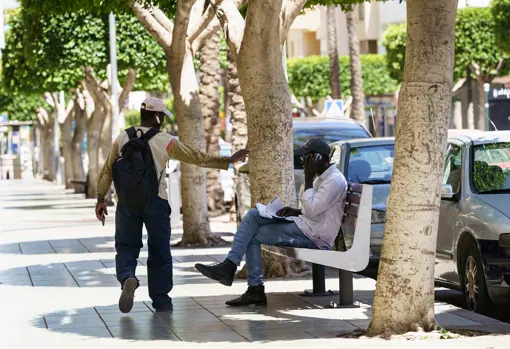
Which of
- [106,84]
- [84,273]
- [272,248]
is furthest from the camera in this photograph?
[106,84]

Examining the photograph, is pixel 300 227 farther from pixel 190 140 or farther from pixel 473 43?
pixel 473 43

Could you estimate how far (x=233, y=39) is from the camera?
13859 mm

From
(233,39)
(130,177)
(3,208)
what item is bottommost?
(3,208)

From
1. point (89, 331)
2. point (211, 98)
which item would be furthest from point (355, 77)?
point (89, 331)

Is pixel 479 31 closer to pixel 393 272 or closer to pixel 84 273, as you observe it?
pixel 84 273

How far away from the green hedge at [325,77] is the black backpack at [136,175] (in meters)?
59.0

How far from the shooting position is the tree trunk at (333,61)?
166 ft

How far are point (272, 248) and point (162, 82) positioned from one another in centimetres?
3557

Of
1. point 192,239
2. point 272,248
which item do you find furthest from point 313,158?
point 192,239

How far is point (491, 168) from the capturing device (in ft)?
40.6

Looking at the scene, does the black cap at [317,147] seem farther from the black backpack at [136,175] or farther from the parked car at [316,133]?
the parked car at [316,133]

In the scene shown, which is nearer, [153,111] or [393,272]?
[393,272]

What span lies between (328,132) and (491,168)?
8.62 meters

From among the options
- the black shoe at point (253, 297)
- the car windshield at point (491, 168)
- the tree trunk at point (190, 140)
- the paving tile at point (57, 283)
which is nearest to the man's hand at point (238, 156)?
the black shoe at point (253, 297)
